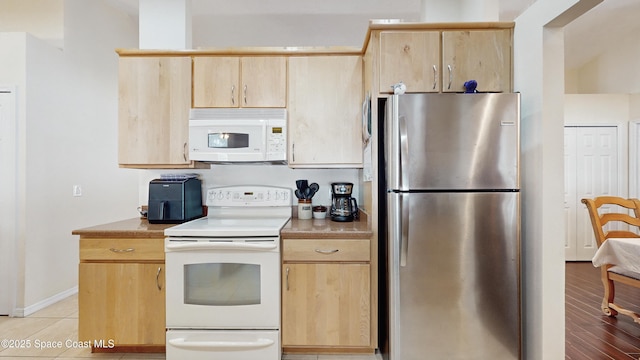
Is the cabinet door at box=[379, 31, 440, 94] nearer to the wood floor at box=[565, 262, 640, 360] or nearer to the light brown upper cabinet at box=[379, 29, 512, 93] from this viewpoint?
the light brown upper cabinet at box=[379, 29, 512, 93]

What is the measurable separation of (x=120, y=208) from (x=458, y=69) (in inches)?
150

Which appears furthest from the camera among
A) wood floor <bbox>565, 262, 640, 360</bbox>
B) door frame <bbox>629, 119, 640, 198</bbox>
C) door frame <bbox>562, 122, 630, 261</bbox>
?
door frame <bbox>562, 122, 630, 261</bbox>

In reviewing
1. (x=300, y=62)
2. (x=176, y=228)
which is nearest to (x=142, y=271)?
(x=176, y=228)

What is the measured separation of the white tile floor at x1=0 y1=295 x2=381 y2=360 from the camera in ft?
6.82

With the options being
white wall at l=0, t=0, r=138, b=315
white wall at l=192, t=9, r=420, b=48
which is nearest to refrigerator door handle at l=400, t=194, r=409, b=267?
white wall at l=192, t=9, r=420, b=48

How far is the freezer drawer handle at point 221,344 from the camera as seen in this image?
192 centimetres

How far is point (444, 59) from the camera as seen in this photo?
2.03 metres

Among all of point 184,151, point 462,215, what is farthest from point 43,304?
point 462,215

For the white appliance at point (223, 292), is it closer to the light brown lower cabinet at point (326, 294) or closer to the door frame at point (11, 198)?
the light brown lower cabinet at point (326, 294)

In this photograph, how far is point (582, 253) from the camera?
4.50 m

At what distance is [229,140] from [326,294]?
1.28 m

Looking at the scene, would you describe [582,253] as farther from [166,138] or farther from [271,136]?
[166,138]

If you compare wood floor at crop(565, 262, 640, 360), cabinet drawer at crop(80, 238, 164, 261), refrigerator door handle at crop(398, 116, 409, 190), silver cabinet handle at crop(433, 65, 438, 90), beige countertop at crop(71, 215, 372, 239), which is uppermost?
silver cabinet handle at crop(433, 65, 438, 90)

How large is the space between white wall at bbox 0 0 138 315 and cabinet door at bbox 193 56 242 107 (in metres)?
1.58
